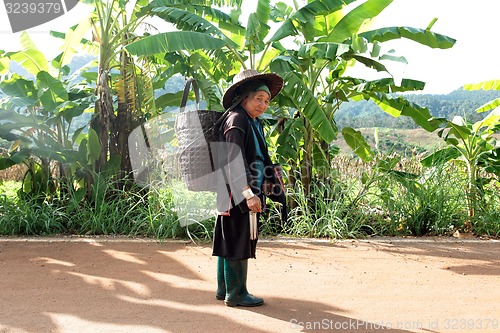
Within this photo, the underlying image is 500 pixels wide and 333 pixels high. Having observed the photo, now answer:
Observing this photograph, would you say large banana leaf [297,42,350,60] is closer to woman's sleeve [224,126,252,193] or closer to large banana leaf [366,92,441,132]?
large banana leaf [366,92,441,132]

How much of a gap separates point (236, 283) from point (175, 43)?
3.99 m

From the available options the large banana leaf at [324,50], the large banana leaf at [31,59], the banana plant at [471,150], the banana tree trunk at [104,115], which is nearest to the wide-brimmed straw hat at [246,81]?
the large banana leaf at [324,50]

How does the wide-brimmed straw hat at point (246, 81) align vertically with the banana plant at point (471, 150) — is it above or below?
above

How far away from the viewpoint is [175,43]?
24.8ft

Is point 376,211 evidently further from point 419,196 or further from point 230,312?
point 230,312

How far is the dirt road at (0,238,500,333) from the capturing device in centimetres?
423

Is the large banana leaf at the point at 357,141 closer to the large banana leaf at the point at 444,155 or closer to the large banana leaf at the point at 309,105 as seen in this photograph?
the large banana leaf at the point at 444,155

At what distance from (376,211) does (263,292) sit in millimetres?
3775

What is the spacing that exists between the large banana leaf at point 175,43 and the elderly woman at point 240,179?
312 centimetres

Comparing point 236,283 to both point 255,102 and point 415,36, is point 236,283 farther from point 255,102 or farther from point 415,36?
point 415,36

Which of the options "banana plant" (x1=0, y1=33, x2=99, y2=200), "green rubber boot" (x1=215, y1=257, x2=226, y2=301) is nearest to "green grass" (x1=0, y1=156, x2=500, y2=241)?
"banana plant" (x1=0, y1=33, x2=99, y2=200)

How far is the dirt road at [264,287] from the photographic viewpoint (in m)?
4.23

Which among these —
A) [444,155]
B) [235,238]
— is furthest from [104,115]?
[444,155]

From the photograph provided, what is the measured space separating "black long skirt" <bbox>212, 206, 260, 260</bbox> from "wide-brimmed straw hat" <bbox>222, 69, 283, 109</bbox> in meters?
0.85
